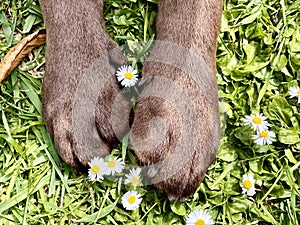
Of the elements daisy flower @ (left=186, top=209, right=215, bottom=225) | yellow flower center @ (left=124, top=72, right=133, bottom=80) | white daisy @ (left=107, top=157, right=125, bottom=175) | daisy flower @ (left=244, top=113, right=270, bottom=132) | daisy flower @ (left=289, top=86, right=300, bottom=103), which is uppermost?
yellow flower center @ (left=124, top=72, right=133, bottom=80)

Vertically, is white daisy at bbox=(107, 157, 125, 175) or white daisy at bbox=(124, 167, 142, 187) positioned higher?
white daisy at bbox=(107, 157, 125, 175)

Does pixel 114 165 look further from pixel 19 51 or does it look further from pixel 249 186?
pixel 19 51

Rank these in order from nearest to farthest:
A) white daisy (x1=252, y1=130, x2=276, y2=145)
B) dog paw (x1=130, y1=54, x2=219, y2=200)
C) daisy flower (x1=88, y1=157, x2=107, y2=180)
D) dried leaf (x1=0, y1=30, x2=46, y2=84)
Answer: dog paw (x1=130, y1=54, x2=219, y2=200)
daisy flower (x1=88, y1=157, x2=107, y2=180)
white daisy (x1=252, y1=130, x2=276, y2=145)
dried leaf (x1=0, y1=30, x2=46, y2=84)

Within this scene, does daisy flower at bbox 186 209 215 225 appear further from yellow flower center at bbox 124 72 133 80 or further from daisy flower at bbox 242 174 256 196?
yellow flower center at bbox 124 72 133 80

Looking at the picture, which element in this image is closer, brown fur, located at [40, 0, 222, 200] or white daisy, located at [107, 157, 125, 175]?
brown fur, located at [40, 0, 222, 200]

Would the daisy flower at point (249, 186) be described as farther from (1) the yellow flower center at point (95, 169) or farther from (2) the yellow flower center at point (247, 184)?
(1) the yellow flower center at point (95, 169)

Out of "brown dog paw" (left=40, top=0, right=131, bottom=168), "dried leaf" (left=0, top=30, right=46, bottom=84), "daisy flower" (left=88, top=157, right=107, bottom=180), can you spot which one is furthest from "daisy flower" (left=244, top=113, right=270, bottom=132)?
"dried leaf" (left=0, top=30, right=46, bottom=84)

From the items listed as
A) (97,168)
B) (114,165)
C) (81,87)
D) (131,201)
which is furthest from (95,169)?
(81,87)
